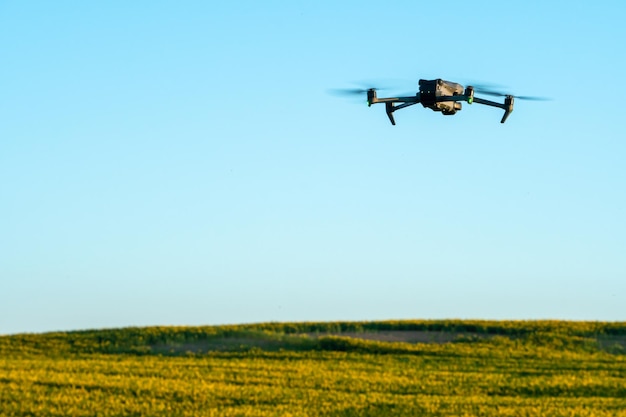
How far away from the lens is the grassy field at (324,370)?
25453 mm

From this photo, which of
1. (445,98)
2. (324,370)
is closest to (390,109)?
(445,98)

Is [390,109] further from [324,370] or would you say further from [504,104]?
[324,370]

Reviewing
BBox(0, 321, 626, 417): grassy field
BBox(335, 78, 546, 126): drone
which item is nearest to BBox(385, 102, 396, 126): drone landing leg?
BBox(335, 78, 546, 126): drone

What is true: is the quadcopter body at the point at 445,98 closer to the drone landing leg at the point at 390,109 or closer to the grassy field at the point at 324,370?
the drone landing leg at the point at 390,109

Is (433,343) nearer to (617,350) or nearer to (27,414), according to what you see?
(617,350)

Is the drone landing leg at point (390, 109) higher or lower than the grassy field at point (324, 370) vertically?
higher

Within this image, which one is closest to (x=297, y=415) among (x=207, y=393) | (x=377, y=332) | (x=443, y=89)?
(x=207, y=393)

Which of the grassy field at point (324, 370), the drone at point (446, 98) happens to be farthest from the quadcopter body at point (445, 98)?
the grassy field at point (324, 370)

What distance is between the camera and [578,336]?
43781 mm

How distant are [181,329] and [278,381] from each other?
16.4 m

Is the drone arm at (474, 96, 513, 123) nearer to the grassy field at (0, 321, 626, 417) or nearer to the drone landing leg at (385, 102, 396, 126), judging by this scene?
the drone landing leg at (385, 102, 396, 126)

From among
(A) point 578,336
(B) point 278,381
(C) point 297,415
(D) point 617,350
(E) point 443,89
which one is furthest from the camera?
(A) point 578,336

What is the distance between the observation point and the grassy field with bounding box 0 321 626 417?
25.5m

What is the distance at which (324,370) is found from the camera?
3291cm
